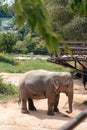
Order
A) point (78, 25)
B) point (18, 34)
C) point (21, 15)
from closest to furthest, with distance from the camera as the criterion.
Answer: point (21, 15) < point (78, 25) < point (18, 34)

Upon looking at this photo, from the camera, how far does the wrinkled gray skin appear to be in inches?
394

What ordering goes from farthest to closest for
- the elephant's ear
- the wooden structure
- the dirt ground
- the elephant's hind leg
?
the elephant's hind leg
the wooden structure
the elephant's ear
the dirt ground

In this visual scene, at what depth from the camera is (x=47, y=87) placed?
33.0ft

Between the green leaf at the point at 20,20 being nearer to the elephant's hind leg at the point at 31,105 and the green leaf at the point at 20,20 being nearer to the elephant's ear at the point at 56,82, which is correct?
the elephant's ear at the point at 56,82

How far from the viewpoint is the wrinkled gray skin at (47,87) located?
32.8 feet

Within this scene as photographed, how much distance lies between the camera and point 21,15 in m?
1.36

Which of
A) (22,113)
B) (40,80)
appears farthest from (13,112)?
(40,80)

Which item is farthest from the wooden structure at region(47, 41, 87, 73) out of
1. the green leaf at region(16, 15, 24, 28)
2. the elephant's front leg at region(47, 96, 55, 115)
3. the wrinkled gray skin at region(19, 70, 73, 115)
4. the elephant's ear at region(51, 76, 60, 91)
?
the green leaf at region(16, 15, 24, 28)

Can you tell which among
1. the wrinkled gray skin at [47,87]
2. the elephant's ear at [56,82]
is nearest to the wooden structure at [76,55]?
the wrinkled gray skin at [47,87]

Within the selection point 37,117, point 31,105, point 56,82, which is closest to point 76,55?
point 56,82

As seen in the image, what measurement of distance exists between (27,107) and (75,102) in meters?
1.81

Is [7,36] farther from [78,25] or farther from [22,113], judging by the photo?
→ [22,113]

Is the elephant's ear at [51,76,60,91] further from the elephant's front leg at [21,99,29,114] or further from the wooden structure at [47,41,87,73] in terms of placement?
the elephant's front leg at [21,99,29,114]

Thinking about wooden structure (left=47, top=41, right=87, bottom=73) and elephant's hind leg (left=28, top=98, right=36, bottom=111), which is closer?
wooden structure (left=47, top=41, right=87, bottom=73)
